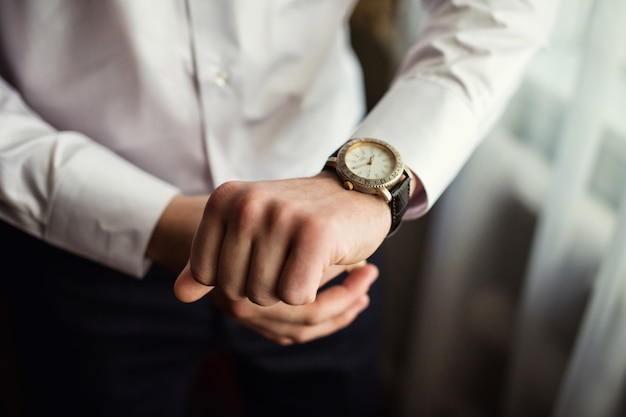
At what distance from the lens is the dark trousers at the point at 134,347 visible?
93cm

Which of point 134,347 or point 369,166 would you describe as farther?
point 134,347

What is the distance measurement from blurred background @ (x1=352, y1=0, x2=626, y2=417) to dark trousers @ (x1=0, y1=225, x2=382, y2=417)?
264mm

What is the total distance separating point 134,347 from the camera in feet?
3.18

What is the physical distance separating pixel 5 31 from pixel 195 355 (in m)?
0.53

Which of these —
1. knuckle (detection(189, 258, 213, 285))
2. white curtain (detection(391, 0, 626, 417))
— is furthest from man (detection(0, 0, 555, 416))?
white curtain (detection(391, 0, 626, 417))

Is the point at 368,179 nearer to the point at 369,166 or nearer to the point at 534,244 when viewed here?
the point at 369,166

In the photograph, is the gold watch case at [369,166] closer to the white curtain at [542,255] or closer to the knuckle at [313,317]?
the knuckle at [313,317]

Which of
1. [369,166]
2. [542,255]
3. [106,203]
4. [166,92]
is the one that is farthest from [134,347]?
[542,255]

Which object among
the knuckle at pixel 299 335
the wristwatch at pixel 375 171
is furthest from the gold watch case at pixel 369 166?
the knuckle at pixel 299 335

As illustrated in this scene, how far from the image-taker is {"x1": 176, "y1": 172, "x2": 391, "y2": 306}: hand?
1.89ft

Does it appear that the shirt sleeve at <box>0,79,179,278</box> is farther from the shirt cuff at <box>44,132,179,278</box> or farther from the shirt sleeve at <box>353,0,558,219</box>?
the shirt sleeve at <box>353,0,558,219</box>

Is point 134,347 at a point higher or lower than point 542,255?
lower

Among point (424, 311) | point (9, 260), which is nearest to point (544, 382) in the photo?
point (424, 311)

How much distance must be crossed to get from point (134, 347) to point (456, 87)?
594mm
